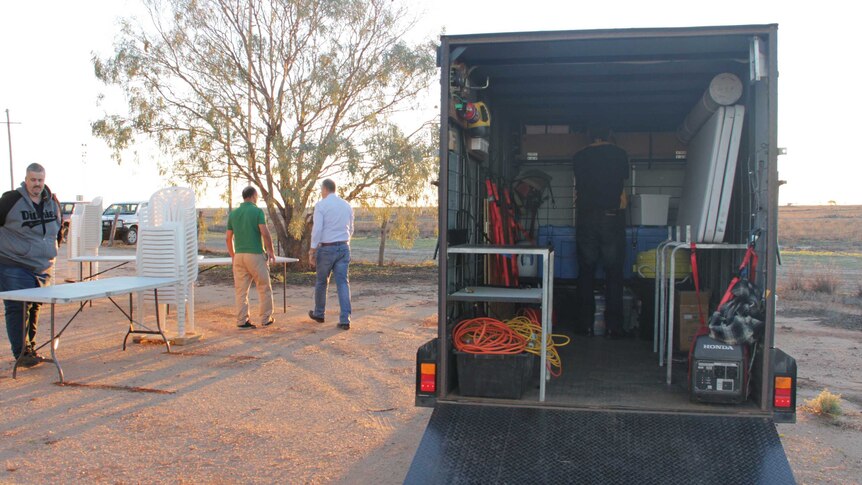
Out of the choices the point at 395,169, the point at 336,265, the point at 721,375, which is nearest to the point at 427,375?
the point at 721,375

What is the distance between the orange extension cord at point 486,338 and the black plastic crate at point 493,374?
0.05 metres

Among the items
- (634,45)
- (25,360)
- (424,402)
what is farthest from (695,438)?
(25,360)

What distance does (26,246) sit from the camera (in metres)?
6.50

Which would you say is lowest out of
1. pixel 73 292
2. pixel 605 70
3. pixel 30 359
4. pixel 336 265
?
pixel 30 359

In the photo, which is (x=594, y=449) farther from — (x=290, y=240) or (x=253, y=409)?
(x=290, y=240)

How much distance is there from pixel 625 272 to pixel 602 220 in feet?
2.86

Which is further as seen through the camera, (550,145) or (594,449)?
(550,145)

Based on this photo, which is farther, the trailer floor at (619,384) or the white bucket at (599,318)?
the white bucket at (599,318)

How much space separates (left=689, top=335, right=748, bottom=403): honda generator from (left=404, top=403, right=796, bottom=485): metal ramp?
172 mm

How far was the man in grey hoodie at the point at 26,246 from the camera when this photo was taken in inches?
252

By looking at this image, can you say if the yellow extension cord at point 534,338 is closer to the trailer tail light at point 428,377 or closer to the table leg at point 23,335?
the trailer tail light at point 428,377

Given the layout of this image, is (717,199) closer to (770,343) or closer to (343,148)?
(770,343)

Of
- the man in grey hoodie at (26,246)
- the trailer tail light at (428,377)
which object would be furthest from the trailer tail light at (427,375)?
the man in grey hoodie at (26,246)

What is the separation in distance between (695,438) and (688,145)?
11.6ft
